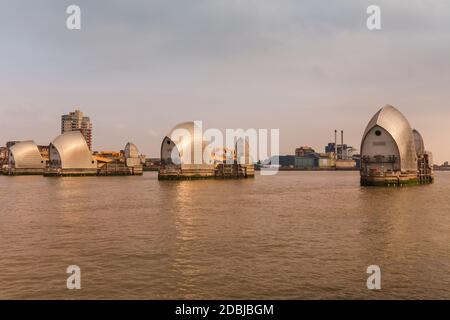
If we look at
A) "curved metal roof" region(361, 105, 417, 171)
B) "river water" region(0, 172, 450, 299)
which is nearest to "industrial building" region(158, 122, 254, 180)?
"curved metal roof" region(361, 105, 417, 171)

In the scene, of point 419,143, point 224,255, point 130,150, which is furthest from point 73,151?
point 224,255

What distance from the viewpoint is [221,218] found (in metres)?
30.6

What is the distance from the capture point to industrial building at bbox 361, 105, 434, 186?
236 feet

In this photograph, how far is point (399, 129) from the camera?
74.6 metres

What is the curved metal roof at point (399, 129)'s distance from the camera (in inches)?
2881

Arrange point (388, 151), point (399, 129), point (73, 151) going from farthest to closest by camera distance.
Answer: point (73, 151) < point (399, 129) < point (388, 151)

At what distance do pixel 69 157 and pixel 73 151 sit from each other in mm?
2151

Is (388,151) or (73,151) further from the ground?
(73,151)

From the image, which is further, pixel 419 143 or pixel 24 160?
pixel 24 160

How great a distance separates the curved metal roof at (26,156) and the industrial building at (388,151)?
11881 cm

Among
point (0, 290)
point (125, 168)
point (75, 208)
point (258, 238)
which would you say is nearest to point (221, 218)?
point (258, 238)

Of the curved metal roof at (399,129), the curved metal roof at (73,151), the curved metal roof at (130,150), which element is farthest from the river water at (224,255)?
the curved metal roof at (130,150)

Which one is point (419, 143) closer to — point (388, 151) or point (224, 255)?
point (388, 151)

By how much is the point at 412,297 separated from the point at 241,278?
5.52m
